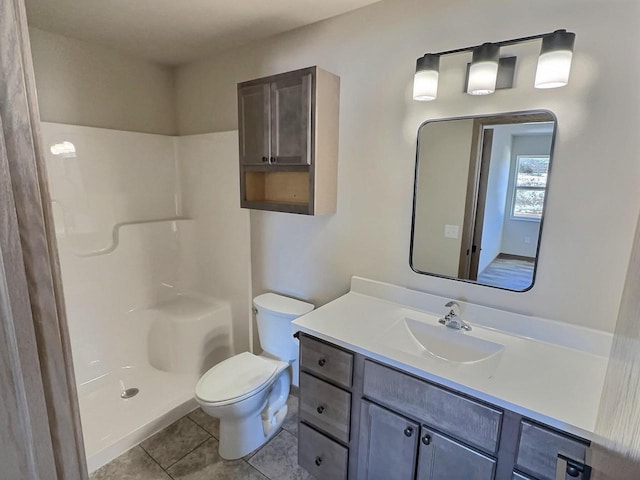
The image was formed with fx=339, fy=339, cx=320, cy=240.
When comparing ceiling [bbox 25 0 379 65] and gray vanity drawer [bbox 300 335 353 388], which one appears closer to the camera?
gray vanity drawer [bbox 300 335 353 388]

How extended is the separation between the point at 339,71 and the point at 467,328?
59.2 inches

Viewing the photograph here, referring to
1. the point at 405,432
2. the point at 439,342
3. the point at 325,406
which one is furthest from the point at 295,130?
the point at 405,432

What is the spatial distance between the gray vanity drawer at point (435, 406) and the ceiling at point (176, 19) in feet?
5.91

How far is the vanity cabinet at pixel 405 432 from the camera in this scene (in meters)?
1.06

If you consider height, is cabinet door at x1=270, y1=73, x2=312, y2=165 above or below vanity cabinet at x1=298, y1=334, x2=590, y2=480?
above

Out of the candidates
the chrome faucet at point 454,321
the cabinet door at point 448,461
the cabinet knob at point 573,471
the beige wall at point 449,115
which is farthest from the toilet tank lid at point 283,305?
the cabinet knob at point 573,471

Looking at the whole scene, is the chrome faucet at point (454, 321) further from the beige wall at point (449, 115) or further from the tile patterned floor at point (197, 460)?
the tile patterned floor at point (197, 460)

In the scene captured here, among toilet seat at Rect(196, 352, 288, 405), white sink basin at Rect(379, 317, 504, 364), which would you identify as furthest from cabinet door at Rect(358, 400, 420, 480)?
toilet seat at Rect(196, 352, 288, 405)

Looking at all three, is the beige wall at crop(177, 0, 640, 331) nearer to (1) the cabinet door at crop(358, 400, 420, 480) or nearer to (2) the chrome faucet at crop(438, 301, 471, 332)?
(2) the chrome faucet at crop(438, 301, 471, 332)

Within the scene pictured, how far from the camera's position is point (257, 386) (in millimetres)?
1841

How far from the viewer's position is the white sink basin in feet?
4.75

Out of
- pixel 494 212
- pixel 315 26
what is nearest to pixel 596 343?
pixel 494 212

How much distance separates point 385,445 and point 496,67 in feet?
5.33

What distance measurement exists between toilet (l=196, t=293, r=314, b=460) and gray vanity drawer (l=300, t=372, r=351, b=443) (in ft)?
1.10
